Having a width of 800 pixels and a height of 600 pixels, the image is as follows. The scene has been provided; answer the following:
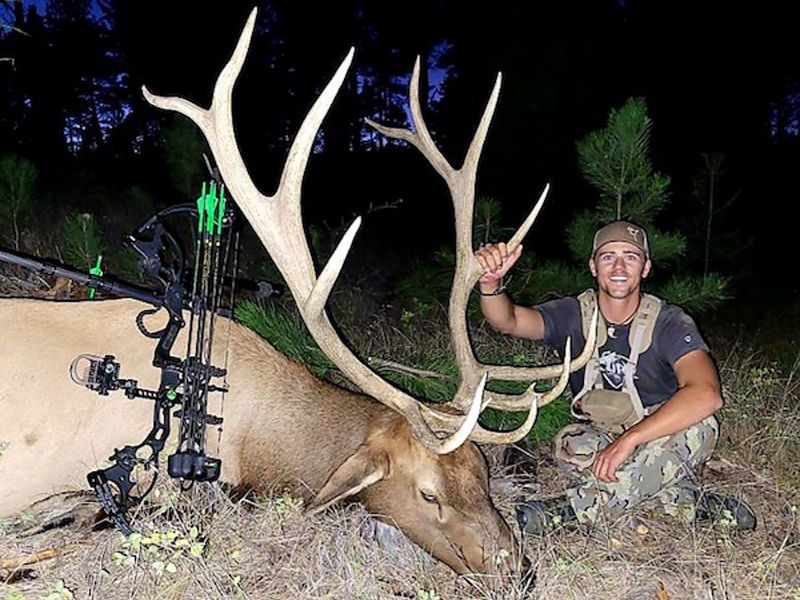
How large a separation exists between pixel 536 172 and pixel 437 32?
8.30 m

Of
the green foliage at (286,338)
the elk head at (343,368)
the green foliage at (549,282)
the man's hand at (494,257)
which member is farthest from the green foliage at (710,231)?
the elk head at (343,368)

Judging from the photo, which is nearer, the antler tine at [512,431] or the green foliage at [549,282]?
the antler tine at [512,431]

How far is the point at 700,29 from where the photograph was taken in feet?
54.3

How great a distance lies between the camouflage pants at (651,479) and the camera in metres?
3.76

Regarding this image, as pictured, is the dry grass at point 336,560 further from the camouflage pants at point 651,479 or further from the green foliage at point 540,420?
the green foliage at point 540,420

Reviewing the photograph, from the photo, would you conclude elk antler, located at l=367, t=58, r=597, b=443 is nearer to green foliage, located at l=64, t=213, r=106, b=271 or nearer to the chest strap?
the chest strap

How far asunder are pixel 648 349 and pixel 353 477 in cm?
155

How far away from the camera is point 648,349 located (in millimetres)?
3934

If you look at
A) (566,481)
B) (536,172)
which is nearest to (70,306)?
(566,481)

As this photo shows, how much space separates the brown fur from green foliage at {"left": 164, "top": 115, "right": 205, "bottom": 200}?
4.59 meters

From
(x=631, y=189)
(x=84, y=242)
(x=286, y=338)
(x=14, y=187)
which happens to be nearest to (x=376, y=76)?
(x=14, y=187)

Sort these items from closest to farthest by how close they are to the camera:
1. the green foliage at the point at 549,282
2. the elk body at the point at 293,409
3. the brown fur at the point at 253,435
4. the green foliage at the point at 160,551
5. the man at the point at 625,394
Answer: the green foliage at the point at 160,551, the elk body at the point at 293,409, the brown fur at the point at 253,435, the man at the point at 625,394, the green foliage at the point at 549,282

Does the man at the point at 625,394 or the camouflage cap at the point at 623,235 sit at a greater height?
the camouflage cap at the point at 623,235

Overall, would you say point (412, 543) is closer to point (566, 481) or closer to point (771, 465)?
point (566, 481)
